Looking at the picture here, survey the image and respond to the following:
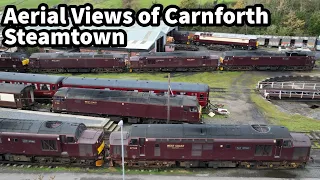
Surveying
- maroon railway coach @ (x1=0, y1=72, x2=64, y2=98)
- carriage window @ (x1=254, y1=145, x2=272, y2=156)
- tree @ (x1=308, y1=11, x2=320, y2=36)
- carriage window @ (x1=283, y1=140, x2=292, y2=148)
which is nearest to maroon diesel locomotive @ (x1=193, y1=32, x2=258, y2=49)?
tree @ (x1=308, y1=11, x2=320, y2=36)

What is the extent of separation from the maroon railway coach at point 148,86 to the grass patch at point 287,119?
7.34m

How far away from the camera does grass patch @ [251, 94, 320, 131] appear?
31692mm

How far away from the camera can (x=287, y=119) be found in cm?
3391

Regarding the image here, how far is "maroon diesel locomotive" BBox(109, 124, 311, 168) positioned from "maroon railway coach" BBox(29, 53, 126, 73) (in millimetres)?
27563

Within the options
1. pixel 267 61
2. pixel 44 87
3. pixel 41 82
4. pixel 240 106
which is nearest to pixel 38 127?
pixel 44 87

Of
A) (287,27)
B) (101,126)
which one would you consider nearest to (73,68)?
(101,126)

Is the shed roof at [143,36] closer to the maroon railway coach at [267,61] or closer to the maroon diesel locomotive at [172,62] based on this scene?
the maroon diesel locomotive at [172,62]

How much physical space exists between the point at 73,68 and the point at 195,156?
1294 inches

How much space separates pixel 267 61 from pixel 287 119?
19.0 m

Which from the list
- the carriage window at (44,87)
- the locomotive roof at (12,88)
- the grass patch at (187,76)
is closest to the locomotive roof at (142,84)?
the carriage window at (44,87)

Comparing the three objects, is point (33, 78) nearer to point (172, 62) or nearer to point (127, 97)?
point (127, 97)

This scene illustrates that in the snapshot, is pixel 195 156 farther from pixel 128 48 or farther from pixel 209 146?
pixel 128 48

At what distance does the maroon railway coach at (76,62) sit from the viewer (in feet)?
163

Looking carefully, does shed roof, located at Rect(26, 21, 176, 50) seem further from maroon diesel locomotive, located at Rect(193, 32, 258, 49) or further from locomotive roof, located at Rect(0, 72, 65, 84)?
locomotive roof, located at Rect(0, 72, 65, 84)
